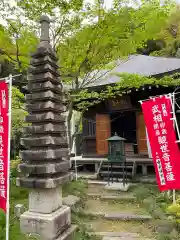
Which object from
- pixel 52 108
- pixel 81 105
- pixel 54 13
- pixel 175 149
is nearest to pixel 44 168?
pixel 52 108

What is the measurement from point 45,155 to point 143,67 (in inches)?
373

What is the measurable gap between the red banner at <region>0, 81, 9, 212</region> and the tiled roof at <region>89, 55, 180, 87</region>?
A: 6.66 metres

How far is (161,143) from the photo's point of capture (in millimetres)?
5836

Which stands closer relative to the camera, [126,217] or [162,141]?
[162,141]

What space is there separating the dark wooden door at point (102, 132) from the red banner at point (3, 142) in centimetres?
887

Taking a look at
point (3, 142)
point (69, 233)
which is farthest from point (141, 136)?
point (3, 142)

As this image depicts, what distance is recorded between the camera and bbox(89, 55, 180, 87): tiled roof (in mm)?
10609

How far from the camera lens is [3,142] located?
148 inches

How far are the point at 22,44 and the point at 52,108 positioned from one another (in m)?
3.55

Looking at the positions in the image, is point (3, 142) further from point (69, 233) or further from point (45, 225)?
point (69, 233)

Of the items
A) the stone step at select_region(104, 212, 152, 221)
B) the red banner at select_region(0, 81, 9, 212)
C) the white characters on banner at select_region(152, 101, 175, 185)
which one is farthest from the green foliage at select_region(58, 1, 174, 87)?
the stone step at select_region(104, 212, 152, 221)

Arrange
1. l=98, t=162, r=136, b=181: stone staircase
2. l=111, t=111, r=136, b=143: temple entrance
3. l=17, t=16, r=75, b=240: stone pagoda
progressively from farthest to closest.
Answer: l=111, t=111, r=136, b=143: temple entrance < l=98, t=162, r=136, b=181: stone staircase < l=17, t=16, r=75, b=240: stone pagoda

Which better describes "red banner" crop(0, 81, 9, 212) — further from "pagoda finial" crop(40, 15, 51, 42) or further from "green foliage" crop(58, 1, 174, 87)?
"green foliage" crop(58, 1, 174, 87)

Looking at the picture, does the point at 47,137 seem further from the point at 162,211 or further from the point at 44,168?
the point at 162,211
